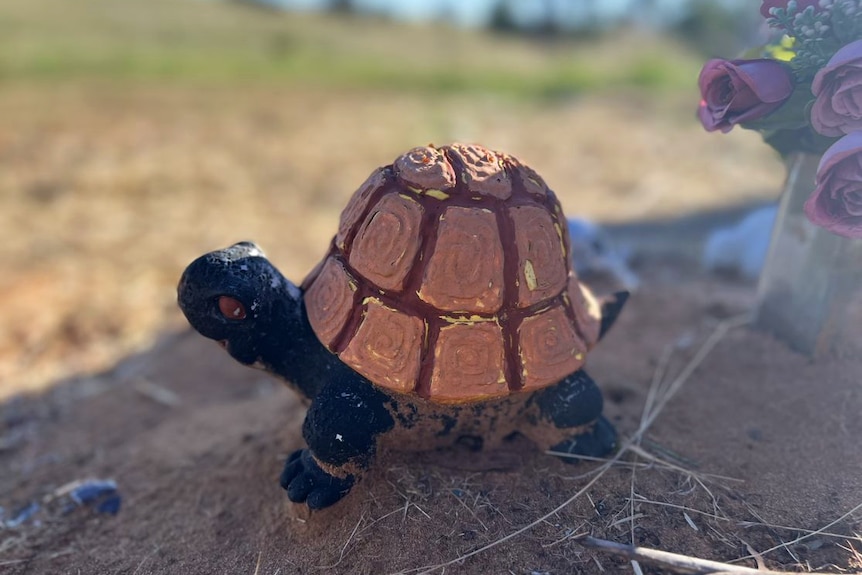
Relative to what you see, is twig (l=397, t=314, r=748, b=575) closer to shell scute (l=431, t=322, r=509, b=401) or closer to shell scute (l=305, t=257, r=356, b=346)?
shell scute (l=431, t=322, r=509, b=401)

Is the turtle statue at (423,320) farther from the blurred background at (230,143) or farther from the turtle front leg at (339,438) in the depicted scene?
the blurred background at (230,143)

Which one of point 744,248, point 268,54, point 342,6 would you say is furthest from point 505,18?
point 744,248

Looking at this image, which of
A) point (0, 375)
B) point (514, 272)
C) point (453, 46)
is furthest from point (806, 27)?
point (453, 46)

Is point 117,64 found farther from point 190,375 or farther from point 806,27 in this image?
point 806,27

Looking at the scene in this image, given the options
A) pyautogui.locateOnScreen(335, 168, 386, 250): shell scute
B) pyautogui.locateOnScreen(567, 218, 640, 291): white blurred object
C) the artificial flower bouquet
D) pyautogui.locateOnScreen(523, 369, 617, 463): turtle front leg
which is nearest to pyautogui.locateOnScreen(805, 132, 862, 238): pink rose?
the artificial flower bouquet

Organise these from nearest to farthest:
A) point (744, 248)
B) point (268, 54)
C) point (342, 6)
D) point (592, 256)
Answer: point (592, 256) < point (744, 248) < point (268, 54) < point (342, 6)

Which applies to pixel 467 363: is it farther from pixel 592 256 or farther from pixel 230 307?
pixel 592 256
